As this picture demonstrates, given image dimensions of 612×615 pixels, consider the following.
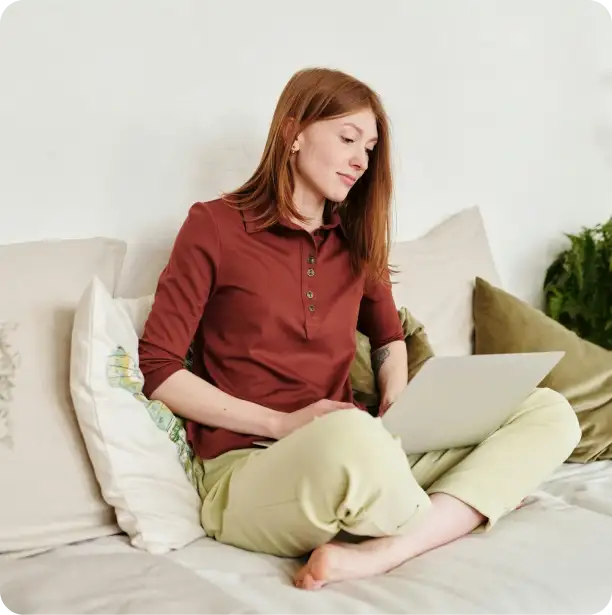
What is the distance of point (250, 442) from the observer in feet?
3.98

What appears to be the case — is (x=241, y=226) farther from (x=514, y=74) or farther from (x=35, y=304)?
(x=514, y=74)

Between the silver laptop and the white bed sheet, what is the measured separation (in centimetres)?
15

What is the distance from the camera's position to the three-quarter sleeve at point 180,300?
1201 millimetres

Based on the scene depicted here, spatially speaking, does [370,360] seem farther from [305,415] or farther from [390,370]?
[305,415]

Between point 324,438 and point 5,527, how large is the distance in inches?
16.6

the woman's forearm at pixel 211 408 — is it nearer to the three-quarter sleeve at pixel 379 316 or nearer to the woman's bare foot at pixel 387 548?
the woman's bare foot at pixel 387 548

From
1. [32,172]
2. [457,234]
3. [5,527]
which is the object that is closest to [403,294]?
[457,234]

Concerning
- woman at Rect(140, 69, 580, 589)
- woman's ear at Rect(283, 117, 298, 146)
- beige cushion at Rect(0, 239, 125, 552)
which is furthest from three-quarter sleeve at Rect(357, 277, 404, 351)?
beige cushion at Rect(0, 239, 125, 552)

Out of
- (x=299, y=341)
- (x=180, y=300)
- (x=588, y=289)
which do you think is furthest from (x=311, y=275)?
(x=588, y=289)

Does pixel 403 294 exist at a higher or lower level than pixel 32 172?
lower

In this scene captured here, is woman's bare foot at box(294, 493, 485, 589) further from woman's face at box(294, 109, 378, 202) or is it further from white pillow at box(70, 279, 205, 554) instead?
woman's face at box(294, 109, 378, 202)

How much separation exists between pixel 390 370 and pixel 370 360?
0.06 metres

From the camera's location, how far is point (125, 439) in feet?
3.55

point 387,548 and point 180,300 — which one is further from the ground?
point 180,300
